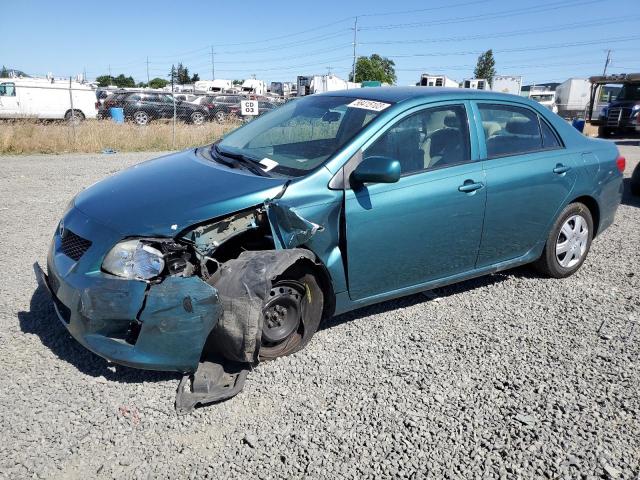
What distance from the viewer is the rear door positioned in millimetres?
3943

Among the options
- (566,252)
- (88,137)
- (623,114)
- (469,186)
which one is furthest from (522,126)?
(623,114)

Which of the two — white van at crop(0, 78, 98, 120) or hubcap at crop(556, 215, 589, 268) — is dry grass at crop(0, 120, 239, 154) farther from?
hubcap at crop(556, 215, 589, 268)

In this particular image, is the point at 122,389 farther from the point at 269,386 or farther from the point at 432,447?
the point at 432,447

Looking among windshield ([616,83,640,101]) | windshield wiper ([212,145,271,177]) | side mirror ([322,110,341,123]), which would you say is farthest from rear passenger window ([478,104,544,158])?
windshield ([616,83,640,101])

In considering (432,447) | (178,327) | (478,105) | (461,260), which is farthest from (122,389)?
(478,105)

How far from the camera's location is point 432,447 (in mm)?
2521

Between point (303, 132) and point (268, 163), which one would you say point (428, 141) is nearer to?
point (303, 132)

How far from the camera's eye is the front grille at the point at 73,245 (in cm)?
298

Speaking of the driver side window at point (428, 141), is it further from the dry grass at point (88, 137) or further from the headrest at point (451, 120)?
the dry grass at point (88, 137)

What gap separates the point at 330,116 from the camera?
3.94 m

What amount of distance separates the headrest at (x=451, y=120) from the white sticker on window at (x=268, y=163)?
4.49 ft

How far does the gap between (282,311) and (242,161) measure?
1150 millimetres

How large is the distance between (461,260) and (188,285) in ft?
7.07

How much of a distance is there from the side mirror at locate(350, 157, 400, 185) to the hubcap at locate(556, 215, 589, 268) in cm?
221
